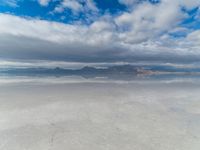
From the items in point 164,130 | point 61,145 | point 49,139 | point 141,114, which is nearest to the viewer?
point 61,145

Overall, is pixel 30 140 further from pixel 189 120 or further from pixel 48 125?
pixel 189 120

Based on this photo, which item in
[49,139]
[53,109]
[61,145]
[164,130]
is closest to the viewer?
[61,145]

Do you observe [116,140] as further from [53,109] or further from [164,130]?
[53,109]

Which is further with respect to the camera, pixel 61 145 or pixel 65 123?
pixel 65 123

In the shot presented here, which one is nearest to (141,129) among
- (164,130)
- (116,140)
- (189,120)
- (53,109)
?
(164,130)

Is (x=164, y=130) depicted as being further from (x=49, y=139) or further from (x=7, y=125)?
(x=7, y=125)

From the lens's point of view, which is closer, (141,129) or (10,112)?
(141,129)

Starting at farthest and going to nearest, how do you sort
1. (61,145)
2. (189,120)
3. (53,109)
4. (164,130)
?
(53,109)
(189,120)
(164,130)
(61,145)

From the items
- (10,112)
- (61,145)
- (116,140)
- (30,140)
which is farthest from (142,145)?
(10,112)

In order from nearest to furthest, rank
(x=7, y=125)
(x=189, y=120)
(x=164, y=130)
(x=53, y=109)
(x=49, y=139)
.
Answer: (x=49, y=139), (x=164, y=130), (x=7, y=125), (x=189, y=120), (x=53, y=109)
